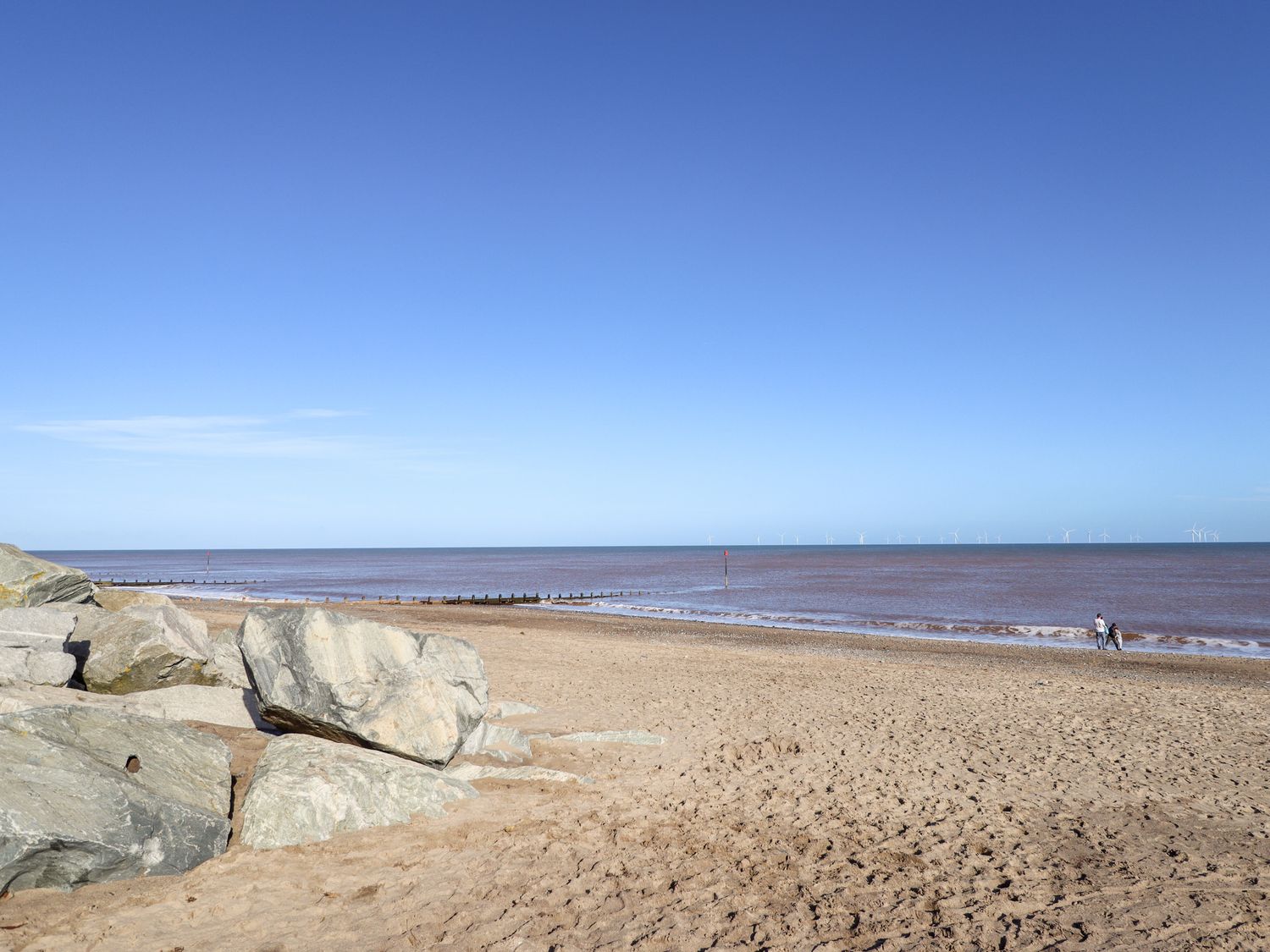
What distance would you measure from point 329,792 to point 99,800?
2250mm

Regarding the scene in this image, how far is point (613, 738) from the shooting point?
13016 millimetres

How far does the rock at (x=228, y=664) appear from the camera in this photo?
12.1 metres

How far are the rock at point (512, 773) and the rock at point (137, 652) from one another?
14.7 feet

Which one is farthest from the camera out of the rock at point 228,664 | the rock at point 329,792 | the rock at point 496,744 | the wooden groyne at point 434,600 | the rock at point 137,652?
the wooden groyne at point 434,600

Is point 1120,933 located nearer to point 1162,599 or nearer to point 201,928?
point 201,928

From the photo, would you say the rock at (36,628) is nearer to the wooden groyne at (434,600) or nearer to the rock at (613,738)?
the rock at (613,738)

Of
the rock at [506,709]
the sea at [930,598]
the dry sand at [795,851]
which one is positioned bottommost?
the sea at [930,598]

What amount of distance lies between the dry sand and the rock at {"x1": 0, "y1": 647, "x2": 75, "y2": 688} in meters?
2.89

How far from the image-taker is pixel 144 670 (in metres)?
11.3

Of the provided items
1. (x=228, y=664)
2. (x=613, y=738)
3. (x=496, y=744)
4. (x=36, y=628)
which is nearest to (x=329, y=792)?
(x=496, y=744)

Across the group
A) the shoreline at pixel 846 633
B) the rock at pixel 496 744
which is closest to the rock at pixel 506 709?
the rock at pixel 496 744

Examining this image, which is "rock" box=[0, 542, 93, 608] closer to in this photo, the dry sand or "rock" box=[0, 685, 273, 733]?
"rock" box=[0, 685, 273, 733]

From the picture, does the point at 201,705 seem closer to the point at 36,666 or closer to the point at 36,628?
the point at 36,666

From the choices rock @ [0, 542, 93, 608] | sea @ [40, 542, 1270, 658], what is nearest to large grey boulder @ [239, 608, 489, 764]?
rock @ [0, 542, 93, 608]
